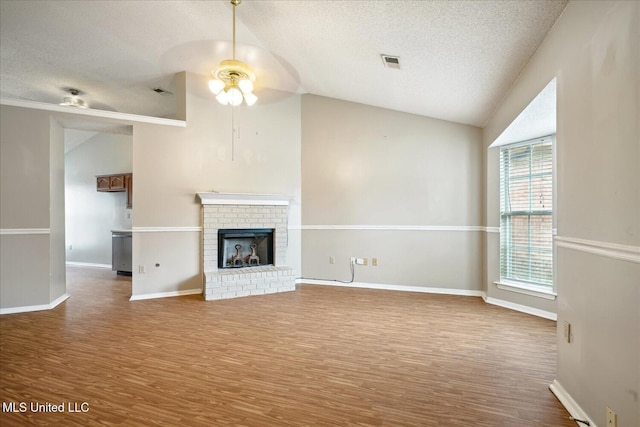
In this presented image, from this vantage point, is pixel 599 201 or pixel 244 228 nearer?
pixel 599 201

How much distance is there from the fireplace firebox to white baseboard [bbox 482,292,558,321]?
139 inches

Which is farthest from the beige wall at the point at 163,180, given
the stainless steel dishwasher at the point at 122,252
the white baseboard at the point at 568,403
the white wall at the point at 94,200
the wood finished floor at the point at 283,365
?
the white baseboard at the point at 568,403

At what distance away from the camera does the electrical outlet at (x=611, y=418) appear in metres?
1.47

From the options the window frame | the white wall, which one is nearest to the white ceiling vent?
the window frame

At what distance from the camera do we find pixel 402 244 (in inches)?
201

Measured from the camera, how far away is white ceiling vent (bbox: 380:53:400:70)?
336 centimetres

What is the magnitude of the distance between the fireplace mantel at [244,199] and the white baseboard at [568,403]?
427 centimetres

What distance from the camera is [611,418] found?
4.92 ft

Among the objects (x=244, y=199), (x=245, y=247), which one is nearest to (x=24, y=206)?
(x=244, y=199)

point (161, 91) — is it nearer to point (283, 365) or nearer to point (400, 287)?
point (283, 365)

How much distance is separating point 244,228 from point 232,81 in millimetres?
2554

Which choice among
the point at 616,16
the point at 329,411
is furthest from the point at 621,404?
the point at 616,16

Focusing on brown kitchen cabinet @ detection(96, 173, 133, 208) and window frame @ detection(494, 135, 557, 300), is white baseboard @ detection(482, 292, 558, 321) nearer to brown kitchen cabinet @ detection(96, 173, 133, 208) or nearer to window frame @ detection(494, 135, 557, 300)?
window frame @ detection(494, 135, 557, 300)

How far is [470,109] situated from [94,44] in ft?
17.0
